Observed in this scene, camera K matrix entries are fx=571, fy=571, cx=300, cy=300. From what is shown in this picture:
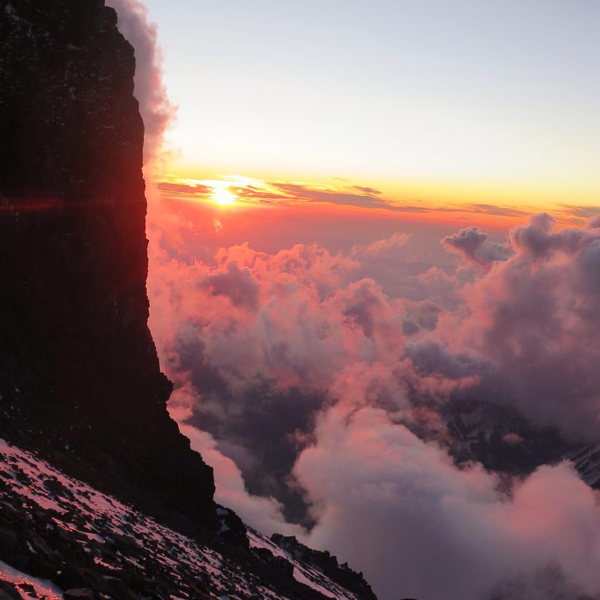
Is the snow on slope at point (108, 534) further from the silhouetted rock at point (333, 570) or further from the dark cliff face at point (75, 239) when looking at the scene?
the silhouetted rock at point (333, 570)

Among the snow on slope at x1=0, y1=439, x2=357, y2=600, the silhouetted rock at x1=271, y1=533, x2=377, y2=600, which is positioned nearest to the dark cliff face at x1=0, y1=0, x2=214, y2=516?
the snow on slope at x1=0, y1=439, x2=357, y2=600

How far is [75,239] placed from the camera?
55812 mm

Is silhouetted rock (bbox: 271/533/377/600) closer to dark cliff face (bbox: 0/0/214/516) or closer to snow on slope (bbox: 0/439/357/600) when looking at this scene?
dark cliff face (bbox: 0/0/214/516)

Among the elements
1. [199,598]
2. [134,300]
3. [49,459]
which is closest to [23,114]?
[134,300]

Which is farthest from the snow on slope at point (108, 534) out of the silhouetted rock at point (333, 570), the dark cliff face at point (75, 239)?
the silhouetted rock at point (333, 570)

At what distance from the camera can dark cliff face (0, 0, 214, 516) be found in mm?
50719

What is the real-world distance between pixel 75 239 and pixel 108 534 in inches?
1353

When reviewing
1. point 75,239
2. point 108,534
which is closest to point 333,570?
point 75,239

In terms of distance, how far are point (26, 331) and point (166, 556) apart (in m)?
26.5

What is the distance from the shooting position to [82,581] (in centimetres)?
1672

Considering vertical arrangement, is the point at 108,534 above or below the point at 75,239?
below

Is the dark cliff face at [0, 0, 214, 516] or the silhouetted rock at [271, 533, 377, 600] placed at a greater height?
the dark cliff face at [0, 0, 214, 516]

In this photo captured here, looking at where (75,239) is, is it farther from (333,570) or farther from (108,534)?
(333,570)

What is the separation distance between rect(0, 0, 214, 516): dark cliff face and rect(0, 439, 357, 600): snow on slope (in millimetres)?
7869
